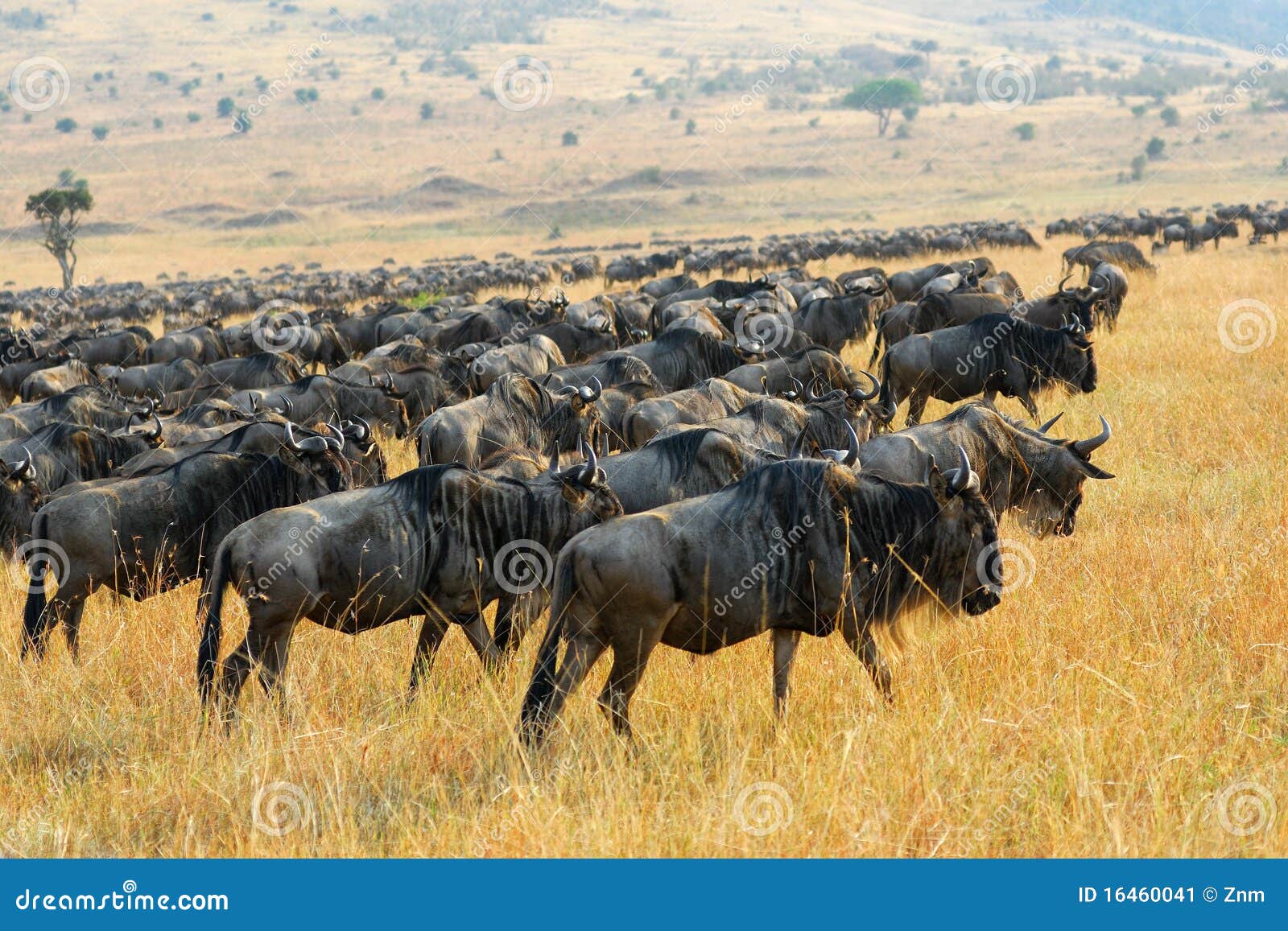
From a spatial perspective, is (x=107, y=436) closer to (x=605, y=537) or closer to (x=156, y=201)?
(x=605, y=537)

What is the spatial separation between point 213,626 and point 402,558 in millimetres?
846

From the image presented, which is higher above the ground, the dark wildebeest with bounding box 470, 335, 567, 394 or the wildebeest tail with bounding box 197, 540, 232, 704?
the wildebeest tail with bounding box 197, 540, 232, 704

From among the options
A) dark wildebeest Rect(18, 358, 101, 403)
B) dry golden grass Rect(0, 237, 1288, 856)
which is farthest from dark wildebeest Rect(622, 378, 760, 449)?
dark wildebeest Rect(18, 358, 101, 403)

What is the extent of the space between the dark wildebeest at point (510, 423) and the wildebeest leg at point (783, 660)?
4088 millimetres

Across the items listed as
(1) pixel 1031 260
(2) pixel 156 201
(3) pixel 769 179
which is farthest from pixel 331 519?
(2) pixel 156 201

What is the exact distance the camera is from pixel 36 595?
628cm

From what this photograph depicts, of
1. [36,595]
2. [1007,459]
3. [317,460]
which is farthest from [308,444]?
[1007,459]

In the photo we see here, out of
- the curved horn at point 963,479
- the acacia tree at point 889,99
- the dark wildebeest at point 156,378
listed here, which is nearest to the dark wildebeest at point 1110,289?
the curved horn at point 963,479

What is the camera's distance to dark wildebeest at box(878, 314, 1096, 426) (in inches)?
458

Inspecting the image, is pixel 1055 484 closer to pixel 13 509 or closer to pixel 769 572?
pixel 769 572

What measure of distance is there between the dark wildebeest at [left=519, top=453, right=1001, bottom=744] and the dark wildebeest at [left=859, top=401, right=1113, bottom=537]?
1907mm

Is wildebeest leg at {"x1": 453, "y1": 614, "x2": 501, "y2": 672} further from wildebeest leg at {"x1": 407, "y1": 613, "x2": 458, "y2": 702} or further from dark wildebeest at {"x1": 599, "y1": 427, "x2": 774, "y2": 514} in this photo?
dark wildebeest at {"x1": 599, "y1": 427, "x2": 774, "y2": 514}

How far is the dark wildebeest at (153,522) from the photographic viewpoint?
6.16m

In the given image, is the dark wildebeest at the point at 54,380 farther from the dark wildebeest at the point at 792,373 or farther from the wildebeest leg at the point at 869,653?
the wildebeest leg at the point at 869,653
